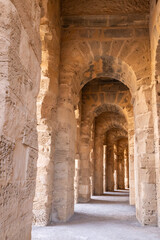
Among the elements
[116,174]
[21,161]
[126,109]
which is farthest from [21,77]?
[116,174]

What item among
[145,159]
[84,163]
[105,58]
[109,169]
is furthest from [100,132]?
[145,159]

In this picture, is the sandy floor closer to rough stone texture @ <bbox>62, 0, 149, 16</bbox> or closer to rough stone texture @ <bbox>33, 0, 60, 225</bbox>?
rough stone texture @ <bbox>33, 0, 60, 225</bbox>

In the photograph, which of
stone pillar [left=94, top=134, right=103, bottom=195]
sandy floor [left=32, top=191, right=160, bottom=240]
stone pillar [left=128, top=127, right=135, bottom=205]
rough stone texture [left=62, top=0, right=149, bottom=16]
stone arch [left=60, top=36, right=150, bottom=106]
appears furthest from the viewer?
stone pillar [left=94, top=134, right=103, bottom=195]

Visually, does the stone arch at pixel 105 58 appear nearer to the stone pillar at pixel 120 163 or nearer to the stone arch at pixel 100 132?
the stone arch at pixel 100 132

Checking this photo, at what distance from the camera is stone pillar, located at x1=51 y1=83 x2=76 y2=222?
4844 millimetres

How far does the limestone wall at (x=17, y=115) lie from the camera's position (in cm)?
150

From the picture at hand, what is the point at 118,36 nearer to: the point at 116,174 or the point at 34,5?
the point at 34,5

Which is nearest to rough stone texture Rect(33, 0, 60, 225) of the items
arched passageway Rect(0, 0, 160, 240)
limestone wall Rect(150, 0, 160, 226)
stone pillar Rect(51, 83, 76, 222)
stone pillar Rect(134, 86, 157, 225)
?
arched passageway Rect(0, 0, 160, 240)

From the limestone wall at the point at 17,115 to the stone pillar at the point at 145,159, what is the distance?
3.23 m

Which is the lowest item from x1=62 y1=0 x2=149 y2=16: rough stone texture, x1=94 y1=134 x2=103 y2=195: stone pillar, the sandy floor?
the sandy floor

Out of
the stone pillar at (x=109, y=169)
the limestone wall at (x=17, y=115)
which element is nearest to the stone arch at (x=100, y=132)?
the stone pillar at (x=109, y=169)

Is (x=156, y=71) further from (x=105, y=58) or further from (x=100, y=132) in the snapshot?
(x=100, y=132)

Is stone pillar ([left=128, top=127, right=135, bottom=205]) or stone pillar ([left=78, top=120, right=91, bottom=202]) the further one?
stone pillar ([left=78, top=120, right=91, bottom=202])

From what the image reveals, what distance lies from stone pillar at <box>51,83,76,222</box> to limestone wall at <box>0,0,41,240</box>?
9.76ft
